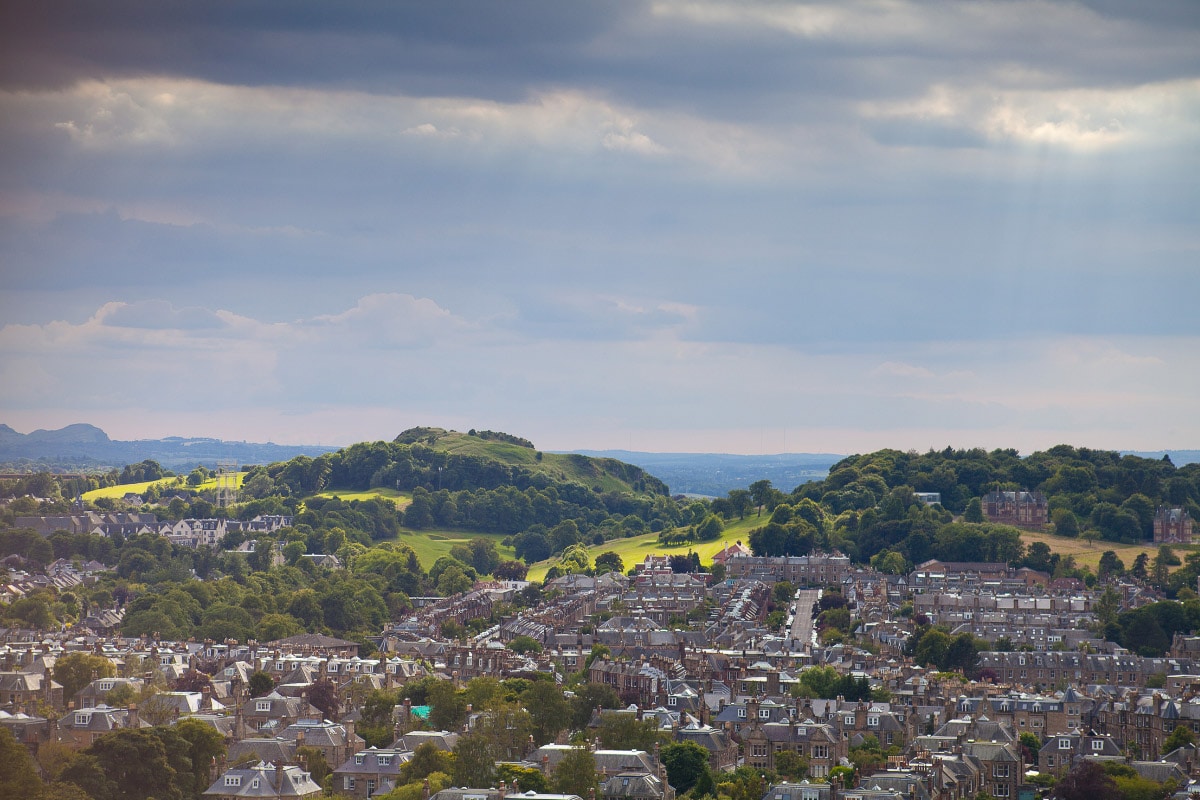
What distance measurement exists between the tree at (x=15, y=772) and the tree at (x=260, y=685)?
3089 centimetres

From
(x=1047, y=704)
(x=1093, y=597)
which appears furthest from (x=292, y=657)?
(x=1093, y=597)

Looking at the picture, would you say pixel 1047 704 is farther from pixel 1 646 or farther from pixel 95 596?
pixel 95 596

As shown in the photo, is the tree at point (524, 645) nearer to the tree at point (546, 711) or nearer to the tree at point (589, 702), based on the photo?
the tree at point (589, 702)

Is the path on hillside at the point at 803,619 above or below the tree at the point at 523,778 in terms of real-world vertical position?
above

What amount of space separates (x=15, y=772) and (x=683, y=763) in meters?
27.9

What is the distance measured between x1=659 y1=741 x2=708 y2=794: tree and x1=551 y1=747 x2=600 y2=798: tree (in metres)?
6.56

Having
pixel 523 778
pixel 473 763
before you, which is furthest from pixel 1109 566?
pixel 523 778

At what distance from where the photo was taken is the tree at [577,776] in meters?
78.9

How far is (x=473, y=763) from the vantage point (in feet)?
266

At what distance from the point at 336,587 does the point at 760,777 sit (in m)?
90.8

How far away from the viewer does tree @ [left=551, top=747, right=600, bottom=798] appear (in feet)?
259

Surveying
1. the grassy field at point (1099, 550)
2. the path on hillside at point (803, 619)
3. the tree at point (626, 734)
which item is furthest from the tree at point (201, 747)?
the grassy field at point (1099, 550)

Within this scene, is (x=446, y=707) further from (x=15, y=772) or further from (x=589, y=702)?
(x=15, y=772)

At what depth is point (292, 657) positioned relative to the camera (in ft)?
411
